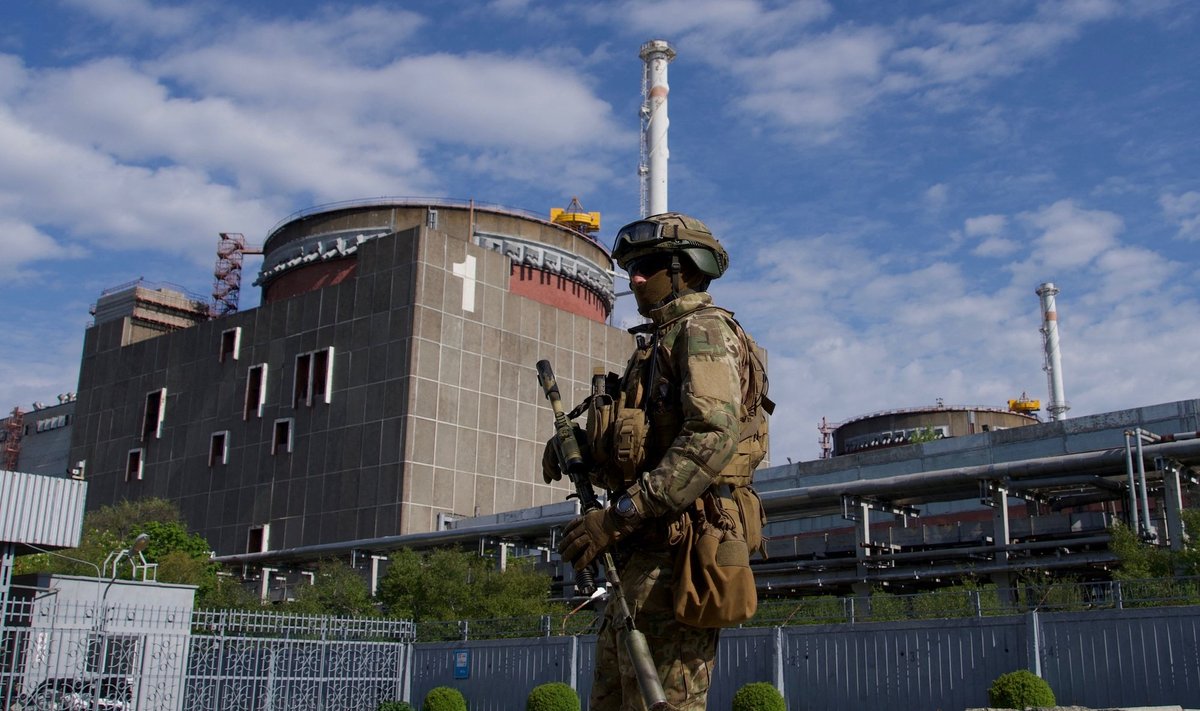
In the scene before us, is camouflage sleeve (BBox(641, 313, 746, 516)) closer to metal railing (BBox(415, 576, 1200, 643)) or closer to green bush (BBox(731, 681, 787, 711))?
metal railing (BBox(415, 576, 1200, 643))

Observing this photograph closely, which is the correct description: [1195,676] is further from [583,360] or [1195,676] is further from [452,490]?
[583,360]

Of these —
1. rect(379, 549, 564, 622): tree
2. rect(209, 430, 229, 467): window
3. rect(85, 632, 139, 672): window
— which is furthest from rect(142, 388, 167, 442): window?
rect(85, 632, 139, 672): window

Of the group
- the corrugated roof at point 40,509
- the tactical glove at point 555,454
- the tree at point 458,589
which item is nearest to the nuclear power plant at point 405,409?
the tree at point 458,589

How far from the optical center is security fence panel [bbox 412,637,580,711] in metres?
24.9

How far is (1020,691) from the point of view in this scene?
59.5 ft

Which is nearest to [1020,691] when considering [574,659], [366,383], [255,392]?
[574,659]

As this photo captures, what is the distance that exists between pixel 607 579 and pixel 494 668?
21664 millimetres

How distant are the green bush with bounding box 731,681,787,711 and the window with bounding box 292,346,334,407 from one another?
41.8m

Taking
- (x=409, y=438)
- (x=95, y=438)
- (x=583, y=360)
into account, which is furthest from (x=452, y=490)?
(x=95, y=438)

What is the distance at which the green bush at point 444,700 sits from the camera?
25500mm

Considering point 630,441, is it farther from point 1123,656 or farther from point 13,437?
point 13,437

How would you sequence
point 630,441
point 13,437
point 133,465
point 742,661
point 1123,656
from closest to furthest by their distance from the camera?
1. point 630,441
2. point 1123,656
3. point 742,661
4. point 133,465
5. point 13,437

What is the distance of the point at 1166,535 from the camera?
30156mm

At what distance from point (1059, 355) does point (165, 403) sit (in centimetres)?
6080
